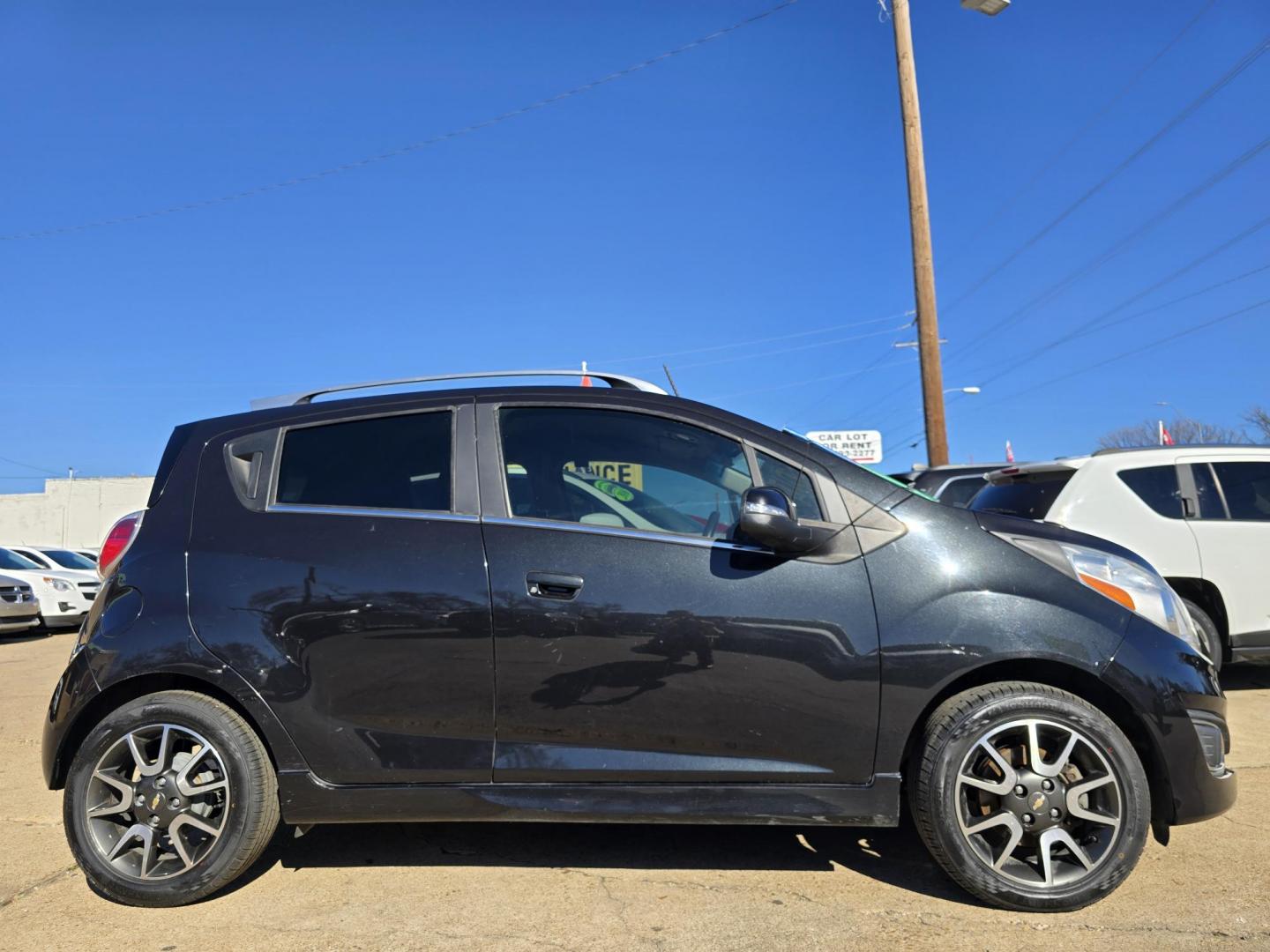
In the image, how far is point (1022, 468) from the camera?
21.5ft

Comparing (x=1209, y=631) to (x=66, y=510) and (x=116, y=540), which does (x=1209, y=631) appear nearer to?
(x=116, y=540)

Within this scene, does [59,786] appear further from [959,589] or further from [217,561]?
[959,589]

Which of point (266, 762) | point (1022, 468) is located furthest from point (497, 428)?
point (1022, 468)

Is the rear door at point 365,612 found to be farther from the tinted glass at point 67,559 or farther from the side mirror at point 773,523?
the tinted glass at point 67,559

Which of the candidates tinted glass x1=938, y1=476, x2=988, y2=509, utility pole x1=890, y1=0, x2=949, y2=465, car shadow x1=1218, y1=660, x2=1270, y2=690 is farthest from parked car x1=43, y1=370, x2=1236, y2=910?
utility pole x1=890, y1=0, x2=949, y2=465

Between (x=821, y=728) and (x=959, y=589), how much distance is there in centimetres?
66

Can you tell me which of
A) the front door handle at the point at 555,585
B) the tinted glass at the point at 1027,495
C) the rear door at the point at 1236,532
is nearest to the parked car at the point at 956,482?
the tinted glass at the point at 1027,495

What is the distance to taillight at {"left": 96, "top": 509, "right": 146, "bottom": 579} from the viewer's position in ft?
11.7

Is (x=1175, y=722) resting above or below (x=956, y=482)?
below

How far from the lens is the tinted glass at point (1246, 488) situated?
6.21 metres

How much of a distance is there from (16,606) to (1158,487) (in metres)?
14.4

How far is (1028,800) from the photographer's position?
2.97m

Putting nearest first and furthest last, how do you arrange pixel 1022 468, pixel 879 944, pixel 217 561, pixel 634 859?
pixel 879 944 → pixel 217 561 → pixel 634 859 → pixel 1022 468

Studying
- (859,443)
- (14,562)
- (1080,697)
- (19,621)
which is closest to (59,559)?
(14,562)
